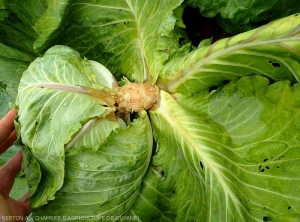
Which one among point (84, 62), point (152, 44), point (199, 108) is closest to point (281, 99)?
point (199, 108)

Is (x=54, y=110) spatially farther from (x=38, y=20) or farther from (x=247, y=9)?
(x=247, y=9)

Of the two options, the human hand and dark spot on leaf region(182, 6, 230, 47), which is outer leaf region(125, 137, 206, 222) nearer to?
the human hand

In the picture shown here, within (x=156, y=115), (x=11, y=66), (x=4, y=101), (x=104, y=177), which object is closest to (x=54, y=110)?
(x=104, y=177)

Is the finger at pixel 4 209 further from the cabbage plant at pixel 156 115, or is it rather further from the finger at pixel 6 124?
the finger at pixel 6 124

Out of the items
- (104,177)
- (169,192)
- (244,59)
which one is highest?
(244,59)

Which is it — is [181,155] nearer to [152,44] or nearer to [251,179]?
[251,179]

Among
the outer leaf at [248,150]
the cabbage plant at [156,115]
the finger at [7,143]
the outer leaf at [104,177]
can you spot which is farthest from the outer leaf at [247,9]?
the finger at [7,143]

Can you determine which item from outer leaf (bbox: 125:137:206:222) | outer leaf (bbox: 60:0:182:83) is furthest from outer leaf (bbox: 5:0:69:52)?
outer leaf (bbox: 125:137:206:222)
